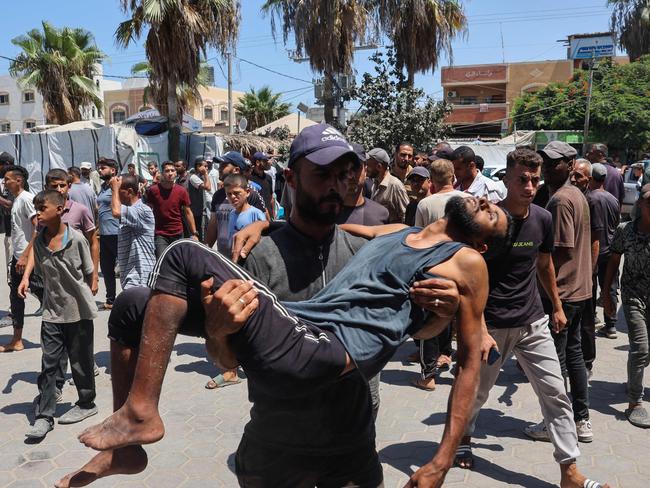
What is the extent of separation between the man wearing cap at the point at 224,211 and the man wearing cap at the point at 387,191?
4.27 feet

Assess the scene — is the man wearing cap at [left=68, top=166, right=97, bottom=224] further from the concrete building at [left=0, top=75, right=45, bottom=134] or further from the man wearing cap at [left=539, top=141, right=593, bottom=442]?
the concrete building at [left=0, top=75, right=45, bottom=134]

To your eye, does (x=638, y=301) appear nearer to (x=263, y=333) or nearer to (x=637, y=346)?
(x=637, y=346)

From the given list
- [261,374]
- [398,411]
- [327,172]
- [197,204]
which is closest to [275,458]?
[261,374]

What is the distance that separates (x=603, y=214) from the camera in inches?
261

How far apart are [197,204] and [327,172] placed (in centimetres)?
1029

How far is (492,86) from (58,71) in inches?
1346

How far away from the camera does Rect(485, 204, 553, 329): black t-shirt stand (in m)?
4.00

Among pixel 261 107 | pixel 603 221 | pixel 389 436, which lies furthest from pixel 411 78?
pixel 261 107

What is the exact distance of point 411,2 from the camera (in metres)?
19.0

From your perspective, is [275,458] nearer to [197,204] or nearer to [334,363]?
[334,363]

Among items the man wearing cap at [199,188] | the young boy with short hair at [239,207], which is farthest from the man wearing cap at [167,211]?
the man wearing cap at [199,188]

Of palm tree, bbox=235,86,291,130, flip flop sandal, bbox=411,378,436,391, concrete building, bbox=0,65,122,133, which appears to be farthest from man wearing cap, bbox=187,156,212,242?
concrete building, bbox=0,65,122,133

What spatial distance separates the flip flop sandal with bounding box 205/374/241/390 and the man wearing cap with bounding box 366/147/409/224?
7.19ft

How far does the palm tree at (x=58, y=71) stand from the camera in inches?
1051
